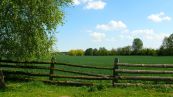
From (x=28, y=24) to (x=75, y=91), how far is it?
390 cm

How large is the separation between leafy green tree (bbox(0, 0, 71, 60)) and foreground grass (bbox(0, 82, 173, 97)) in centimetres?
182

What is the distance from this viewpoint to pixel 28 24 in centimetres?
1878

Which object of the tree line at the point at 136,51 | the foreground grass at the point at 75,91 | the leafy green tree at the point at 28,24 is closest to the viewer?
the foreground grass at the point at 75,91

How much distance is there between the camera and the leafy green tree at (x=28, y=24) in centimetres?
1848

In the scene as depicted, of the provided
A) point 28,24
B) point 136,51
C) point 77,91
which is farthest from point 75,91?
point 136,51

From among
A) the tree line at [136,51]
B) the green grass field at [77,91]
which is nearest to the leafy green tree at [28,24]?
the green grass field at [77,91]

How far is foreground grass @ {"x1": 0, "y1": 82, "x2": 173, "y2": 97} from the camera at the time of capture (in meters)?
17.1

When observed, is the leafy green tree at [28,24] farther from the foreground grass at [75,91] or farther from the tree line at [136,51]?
the tree line at [136,51]

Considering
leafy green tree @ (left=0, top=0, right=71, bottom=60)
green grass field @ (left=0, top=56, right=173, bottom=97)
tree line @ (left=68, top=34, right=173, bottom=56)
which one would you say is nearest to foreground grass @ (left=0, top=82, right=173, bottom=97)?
green grass field @ (left=0, top=56, right=173, bottom=97)

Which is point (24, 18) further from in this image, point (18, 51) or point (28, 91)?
point (28, 91)

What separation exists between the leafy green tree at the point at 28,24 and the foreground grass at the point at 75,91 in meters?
1.82

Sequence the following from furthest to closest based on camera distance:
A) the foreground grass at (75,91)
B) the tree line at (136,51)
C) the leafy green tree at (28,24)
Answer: the tree line at (136,51) < the leafy green tree at (28,24) < the foreground grass at (75,91)

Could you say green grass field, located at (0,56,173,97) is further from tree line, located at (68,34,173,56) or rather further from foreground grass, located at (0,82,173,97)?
tree line, located at (68,34,173,56)

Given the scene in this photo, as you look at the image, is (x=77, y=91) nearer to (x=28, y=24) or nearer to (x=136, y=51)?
(x=28, y=24)
